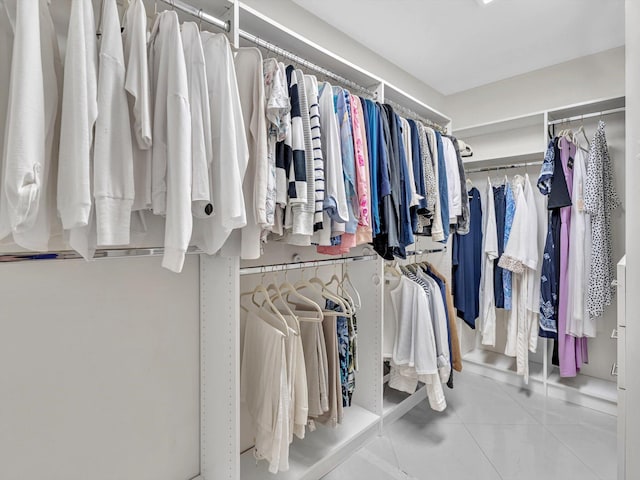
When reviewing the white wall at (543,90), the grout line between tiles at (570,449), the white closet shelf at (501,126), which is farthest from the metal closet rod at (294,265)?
the white wall at (543,90)

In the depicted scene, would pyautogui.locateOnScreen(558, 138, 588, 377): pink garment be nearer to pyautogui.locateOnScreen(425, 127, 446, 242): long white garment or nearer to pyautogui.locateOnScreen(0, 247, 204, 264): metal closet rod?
pyautogui.locateOnScreen(425, 127, 446, 242): long white garment

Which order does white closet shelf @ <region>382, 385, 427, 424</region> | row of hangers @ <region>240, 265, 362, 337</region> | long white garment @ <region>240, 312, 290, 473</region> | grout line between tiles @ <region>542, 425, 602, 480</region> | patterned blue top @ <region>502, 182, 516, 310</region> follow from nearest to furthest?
long white garment @ <region>240, 312, 290, 473</region>, row of hangers @ <region>240, 265, 362, 337</region>, grout line between tiles @ <region>542, 425, 602, 480</region>, white closet shelf @ <region>382, 385, 427, 424</region>, patterned blue top @ <region>502, 182, 516, 310</region>

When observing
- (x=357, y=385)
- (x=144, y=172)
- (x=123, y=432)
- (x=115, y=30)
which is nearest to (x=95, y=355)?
(x=123, y=432)

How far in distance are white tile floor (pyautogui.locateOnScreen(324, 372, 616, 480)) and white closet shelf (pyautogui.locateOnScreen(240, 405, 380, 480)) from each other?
56mm

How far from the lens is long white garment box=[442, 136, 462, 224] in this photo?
6.89 feet

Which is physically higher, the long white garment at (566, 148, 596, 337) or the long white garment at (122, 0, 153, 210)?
the long white garment at (122, 0, 153, 210)

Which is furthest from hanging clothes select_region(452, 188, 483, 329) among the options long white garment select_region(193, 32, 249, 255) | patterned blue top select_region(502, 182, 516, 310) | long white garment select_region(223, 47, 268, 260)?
long white garment select_region(193, 32, 249, 255)

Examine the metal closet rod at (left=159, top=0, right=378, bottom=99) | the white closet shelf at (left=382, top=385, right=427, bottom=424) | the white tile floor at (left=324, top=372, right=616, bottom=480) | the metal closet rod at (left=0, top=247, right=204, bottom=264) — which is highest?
the metal closet rod at (left=159, top=0, right=378, bottom=99)

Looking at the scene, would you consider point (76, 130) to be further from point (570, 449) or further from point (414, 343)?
point (570, 449)

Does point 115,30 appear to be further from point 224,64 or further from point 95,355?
point 95,355

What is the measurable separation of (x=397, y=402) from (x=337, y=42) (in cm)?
248

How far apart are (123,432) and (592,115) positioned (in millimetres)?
3310

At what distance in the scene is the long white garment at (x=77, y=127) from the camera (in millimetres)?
763

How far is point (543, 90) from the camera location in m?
2.67
